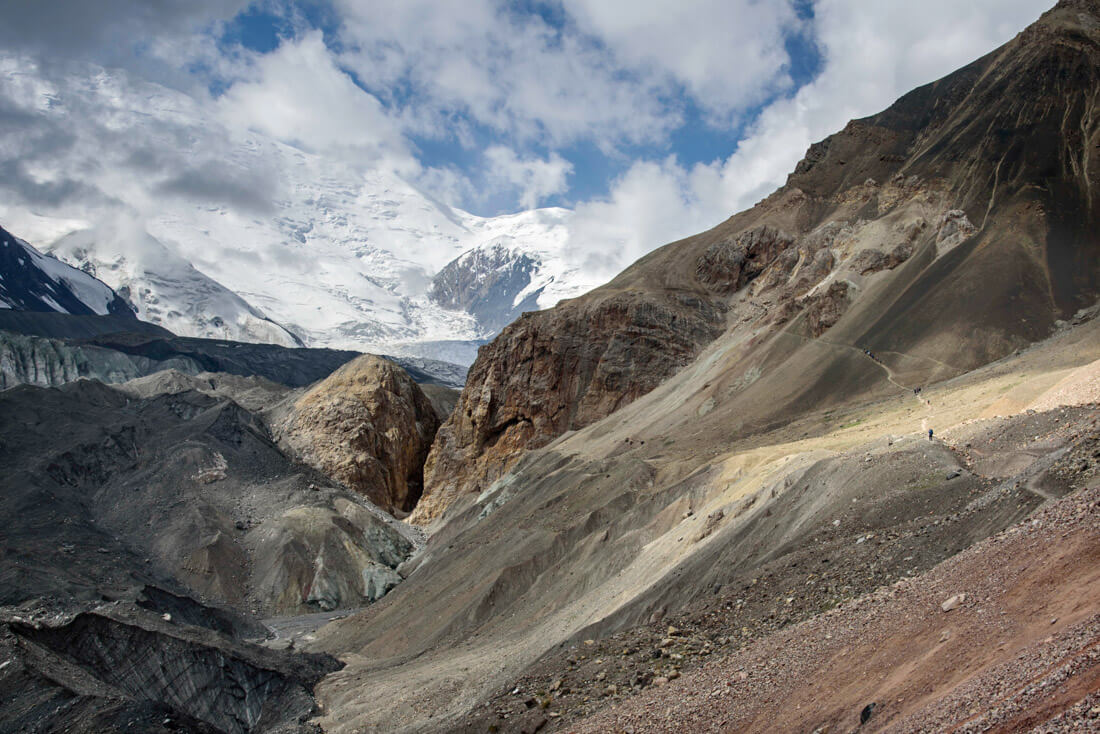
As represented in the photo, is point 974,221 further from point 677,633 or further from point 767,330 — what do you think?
point 677,633

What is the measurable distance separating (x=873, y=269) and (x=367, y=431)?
56.0m

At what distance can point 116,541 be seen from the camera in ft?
192

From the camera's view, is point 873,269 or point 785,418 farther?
point 873,269

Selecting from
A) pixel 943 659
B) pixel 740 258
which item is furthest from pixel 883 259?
pixel 943 659

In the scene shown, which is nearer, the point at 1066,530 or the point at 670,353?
the point at 1066,530

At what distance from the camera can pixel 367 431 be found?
8938 cm

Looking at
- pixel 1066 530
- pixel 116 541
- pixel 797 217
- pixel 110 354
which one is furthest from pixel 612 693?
pixel 110 354

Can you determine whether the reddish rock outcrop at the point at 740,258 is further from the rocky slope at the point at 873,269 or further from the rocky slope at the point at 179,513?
the rocky slope at the point at 179,513

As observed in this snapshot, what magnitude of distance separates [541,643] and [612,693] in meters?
9.10

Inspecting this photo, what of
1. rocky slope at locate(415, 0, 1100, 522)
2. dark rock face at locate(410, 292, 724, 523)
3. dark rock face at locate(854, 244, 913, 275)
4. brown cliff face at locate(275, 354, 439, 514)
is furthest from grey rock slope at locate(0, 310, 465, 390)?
dark rock face at locate(854, 244, 913, 275)

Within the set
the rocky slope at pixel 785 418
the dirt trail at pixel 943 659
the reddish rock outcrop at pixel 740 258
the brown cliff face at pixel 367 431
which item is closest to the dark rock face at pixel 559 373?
the rocky slope at pixel 785 418

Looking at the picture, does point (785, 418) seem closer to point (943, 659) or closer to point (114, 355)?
point (943, 659)

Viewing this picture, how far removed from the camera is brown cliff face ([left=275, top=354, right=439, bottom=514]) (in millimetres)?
86312

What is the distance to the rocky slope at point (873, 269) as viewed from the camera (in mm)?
48625
